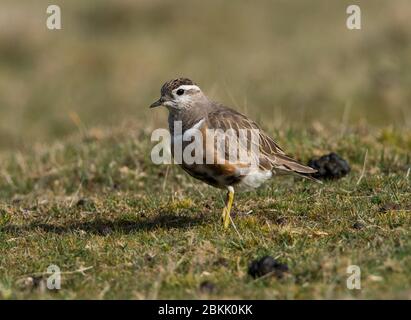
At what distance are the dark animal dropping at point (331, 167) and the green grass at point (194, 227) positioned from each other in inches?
5.3

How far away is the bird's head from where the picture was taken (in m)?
8.80

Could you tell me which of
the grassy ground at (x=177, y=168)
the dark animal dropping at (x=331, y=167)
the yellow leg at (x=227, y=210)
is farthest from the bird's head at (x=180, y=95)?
the dark animal dropping at (x=331, y=167)

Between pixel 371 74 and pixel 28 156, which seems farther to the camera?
pixel 371 74

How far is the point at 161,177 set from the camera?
11320mm

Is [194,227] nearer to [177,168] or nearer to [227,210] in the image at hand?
[227,210]

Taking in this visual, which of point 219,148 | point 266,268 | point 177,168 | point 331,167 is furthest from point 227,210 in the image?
point 177,168

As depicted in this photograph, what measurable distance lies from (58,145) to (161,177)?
253cm

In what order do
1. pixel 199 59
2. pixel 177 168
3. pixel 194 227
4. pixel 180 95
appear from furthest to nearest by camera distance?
1. pixel 199 59
2. pixel 177 168
3. pixel 180 95
4. pixel 194 227

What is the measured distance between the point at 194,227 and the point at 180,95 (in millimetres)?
1507

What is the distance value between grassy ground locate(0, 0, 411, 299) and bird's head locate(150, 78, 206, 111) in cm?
130

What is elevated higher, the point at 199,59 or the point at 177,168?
the point at 199,59

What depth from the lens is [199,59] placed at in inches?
920
